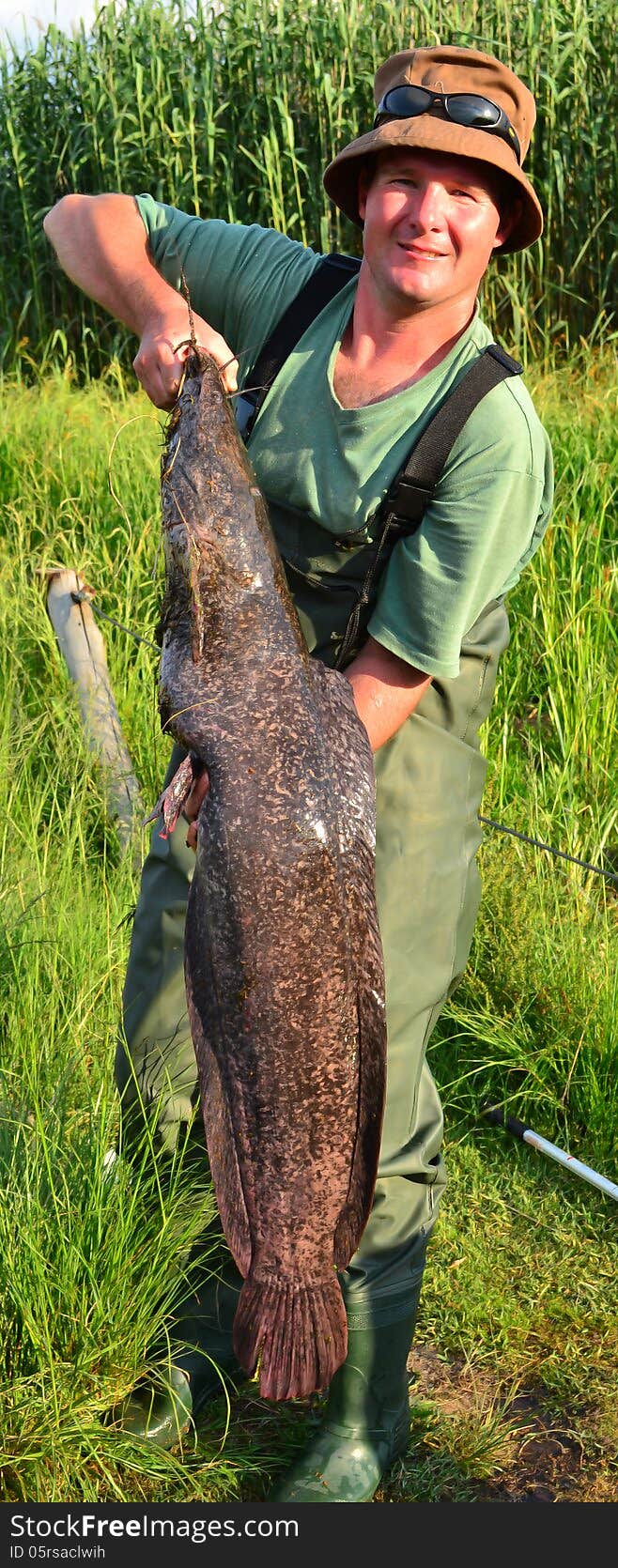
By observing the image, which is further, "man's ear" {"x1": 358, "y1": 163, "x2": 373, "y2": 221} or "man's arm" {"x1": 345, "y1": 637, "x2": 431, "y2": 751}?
"man's ear" {"x1": 358, "y1": 163, "x2": 373, "y2": 221}

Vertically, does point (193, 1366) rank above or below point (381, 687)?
below

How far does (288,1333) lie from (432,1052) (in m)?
1.99

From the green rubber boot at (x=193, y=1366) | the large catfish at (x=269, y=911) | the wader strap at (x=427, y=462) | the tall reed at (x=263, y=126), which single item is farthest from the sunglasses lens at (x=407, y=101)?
the tall reed at (x=263, y=126)

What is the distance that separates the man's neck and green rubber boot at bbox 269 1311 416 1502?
1.91 meters

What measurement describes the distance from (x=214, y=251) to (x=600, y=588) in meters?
2.56

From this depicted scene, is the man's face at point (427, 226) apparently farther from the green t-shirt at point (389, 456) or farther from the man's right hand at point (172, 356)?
the man's right hand at point (172, 356)

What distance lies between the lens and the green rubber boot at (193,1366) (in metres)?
2.81

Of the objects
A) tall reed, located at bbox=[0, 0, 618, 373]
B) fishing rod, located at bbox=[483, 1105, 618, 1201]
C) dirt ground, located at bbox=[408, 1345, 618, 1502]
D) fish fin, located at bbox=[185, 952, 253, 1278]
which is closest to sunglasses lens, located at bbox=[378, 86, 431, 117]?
fish fin, located at bbox=[185, 952, 253, 1278]

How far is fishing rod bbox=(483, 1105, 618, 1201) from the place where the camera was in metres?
3.52

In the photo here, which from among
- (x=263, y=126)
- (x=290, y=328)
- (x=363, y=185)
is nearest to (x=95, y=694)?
(x=290, y=328)

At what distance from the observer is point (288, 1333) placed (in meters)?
2.27

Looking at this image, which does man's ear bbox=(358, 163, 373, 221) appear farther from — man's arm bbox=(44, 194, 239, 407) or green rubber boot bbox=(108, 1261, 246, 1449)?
green rubber boot bbox=(108, 1261, 246, 1449)

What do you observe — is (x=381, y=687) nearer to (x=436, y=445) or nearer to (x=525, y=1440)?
(x=436, y=445)

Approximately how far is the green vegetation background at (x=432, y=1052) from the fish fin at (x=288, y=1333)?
365 millimetres
